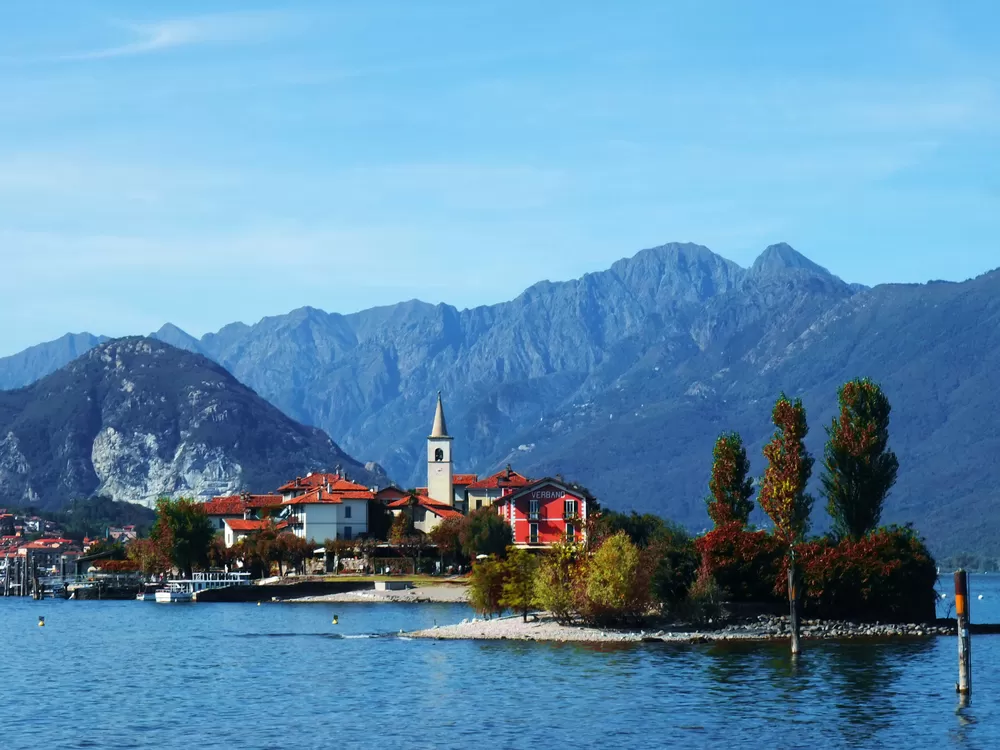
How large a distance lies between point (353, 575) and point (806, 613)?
3199 inches

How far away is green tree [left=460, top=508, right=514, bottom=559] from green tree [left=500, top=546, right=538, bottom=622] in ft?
200

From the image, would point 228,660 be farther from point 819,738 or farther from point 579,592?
point 819,738

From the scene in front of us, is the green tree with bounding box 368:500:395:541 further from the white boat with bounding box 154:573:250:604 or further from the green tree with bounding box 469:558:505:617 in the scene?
the green tree with bounding box 469:558:505:617

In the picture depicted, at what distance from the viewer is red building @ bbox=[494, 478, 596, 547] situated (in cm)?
18038

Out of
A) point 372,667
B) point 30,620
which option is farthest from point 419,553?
point 372,667

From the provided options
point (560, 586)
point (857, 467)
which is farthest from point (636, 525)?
point (560, 586)

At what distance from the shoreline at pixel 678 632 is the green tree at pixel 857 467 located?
972 centimetres

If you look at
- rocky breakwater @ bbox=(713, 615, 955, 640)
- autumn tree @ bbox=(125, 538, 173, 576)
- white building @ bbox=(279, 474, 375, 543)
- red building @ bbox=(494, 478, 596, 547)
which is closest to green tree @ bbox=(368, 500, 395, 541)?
white building @ bbox=(279, 474, 375, 543)

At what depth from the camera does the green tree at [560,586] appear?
319 ft

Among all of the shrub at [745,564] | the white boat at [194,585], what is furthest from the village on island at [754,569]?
the white boat at [194,585]

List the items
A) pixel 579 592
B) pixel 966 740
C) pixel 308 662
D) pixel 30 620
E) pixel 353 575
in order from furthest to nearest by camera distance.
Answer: pixel 353 575, pixel 30 620, pixel 579 592, pixel 308 662, pixel 966 740

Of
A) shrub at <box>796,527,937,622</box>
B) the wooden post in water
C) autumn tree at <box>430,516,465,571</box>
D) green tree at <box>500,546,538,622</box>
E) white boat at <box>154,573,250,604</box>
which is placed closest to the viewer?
the wooden post in water

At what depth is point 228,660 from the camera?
91.9 metres

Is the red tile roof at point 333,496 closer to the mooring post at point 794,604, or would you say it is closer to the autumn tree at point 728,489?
the autumn tree at point 728,489
